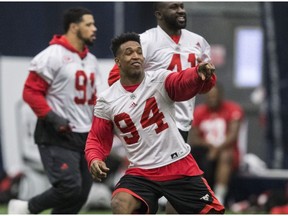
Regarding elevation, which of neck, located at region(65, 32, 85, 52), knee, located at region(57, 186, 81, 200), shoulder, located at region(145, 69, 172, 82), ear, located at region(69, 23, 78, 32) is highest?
ear, located at region(69, 23, 78, 32)

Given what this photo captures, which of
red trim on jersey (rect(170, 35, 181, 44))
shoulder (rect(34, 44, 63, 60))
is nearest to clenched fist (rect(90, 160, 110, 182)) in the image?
red trim on jersey (rect(170, 35, 181, 44))

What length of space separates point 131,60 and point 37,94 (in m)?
2.05

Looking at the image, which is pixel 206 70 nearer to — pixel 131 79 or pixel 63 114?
pixel 131 79


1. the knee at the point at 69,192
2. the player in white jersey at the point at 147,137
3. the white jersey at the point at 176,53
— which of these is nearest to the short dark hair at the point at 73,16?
the white jersey at the point at 176,53

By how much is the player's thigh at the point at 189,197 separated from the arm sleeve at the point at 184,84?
644 mm

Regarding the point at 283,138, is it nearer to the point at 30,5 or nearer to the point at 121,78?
the point at 30,5

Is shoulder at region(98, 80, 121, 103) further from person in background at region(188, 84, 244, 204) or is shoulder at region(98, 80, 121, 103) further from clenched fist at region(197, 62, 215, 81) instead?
person in background at region(188, 84, 244, 204)

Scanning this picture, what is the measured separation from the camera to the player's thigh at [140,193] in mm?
8109

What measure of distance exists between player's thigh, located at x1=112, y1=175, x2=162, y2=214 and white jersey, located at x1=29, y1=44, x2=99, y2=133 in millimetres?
2008

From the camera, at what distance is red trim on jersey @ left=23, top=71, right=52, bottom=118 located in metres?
9.98

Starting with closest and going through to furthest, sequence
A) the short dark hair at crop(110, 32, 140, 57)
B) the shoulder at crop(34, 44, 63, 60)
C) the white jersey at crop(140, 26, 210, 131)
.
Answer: the short dark hair at crop(110, 32, 140, 57)
the white jersey at crop(140, 26, 210, 131)
the shoulder at crop(34, 44, 63, 60)

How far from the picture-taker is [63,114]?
10.2 meters

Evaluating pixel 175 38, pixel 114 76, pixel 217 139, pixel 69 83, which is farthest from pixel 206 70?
pixel 217 139

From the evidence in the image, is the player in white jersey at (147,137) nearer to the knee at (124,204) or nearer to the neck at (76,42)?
the knee at (124,204)
